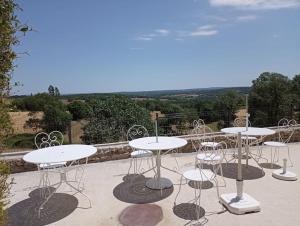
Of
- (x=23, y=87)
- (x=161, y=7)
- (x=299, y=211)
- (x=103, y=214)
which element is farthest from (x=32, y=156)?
(x=161, y=7)

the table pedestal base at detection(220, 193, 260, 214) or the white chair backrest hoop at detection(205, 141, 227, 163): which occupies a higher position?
the white chair backrest hoop at detection(205, 141, 227, 163)

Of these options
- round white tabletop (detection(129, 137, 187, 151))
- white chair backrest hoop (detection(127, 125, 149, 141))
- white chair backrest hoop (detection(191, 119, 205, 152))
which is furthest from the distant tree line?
round white tabletop (detection(129, 137, 187, 151))

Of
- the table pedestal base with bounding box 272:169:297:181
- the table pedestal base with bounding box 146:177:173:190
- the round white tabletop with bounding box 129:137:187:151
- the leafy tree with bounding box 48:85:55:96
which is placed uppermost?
the leafy tree with bounding box 48:85:55:96

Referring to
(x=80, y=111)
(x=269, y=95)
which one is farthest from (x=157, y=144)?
(x=269, y=95)

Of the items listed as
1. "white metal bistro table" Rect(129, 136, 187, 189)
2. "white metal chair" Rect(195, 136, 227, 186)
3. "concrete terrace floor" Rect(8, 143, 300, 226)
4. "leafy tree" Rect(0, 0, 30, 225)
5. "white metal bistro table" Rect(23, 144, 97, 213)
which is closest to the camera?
"leafy tree" Rect(0, 0, 30, 225)

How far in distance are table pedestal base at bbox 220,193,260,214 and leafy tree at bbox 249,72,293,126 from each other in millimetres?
11515

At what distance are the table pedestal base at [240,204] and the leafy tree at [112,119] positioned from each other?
348 cm

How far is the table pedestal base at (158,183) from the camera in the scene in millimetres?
4016

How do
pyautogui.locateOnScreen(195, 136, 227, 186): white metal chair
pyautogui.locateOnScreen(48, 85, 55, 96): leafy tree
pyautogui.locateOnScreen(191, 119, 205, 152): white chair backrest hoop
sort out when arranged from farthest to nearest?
pyautogui.locateOnScreen(48, 85, 55, 96): leafy tree → pyautogui.locateOnScreen(191, 119, 205, 152): white chair backrest hoop → pyautogui.locateOnScreen(195, 136, 227, 186): white metal chair

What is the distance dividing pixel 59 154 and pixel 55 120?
2850 mm

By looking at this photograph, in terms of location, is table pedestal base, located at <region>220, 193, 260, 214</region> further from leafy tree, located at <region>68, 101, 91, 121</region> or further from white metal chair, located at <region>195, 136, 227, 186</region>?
leafy tree, located at <region>68, 101, 91, 121</region>

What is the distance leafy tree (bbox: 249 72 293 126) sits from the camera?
1495 cm

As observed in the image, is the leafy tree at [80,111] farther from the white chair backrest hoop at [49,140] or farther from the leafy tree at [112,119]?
the white chair backrest hoop at [49,140]

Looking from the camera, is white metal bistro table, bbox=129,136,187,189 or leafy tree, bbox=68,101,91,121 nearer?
white metal bistro table, bbox=129,136,187,189
